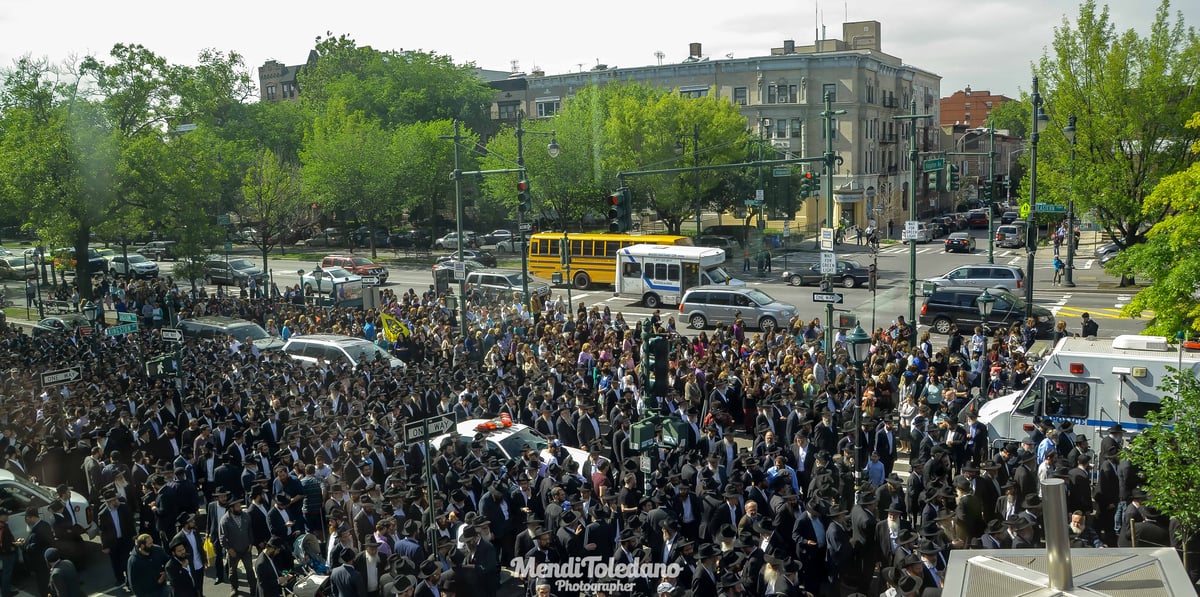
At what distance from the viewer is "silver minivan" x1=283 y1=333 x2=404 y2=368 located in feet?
75.6

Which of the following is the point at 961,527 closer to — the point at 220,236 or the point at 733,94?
the point at 220,236

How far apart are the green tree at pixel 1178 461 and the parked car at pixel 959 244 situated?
5113 centimetres

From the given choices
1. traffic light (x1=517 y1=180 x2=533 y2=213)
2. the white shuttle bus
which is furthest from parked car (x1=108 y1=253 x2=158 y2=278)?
traffic light (x1=517 y1=180 x2=533 y2=213)

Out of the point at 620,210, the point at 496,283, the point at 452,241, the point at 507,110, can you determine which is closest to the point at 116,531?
the point at 620,210

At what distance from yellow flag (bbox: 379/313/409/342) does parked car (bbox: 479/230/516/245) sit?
37.3m

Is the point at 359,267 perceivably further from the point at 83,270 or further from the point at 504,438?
the point at 504,438

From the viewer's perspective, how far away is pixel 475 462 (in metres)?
13.5

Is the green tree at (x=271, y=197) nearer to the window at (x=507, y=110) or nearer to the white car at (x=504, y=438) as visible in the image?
the window at (x=507, y=110)

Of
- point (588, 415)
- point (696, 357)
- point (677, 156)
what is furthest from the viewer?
point (677, 156)

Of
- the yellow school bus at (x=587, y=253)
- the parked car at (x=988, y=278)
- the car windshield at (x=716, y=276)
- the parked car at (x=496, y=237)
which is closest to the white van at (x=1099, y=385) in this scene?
the parked car at (x=988, y=278)

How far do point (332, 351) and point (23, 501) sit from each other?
10434 millimetres

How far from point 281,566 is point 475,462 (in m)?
3.15

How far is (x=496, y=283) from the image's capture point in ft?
122

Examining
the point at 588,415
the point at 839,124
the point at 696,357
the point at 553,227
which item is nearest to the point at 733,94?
the point at 839,124
